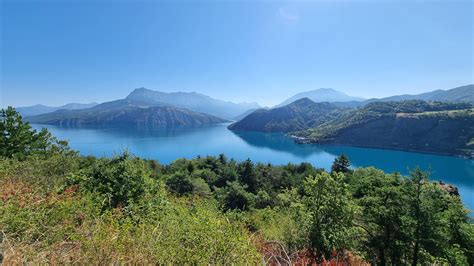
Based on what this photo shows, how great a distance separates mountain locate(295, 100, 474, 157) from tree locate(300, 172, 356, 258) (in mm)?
114583

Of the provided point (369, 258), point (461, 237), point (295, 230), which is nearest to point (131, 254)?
point (295, 230)

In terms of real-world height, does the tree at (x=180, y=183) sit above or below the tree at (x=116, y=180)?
below

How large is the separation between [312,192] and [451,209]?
1133 cm

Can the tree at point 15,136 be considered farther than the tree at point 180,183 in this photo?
No

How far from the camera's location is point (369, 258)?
13.8 metres

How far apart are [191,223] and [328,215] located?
662 cm

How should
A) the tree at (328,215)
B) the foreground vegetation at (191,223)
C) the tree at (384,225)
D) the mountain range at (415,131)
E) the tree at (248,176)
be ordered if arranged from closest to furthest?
the foreground vegetation at (191,223) → the tree at (328,215) → the tree at (384,225) → the tree at (248,176) → the mountain range at (415,131)

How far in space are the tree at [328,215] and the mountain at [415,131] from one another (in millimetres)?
114583

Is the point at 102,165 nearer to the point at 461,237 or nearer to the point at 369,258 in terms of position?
the point at 369,258

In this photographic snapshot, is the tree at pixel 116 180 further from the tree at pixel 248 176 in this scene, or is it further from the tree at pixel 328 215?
the tree at pixel 248 176

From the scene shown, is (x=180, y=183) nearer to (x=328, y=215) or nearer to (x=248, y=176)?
(x=248, y=176)

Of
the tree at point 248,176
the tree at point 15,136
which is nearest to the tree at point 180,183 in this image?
the tree at point 248,176

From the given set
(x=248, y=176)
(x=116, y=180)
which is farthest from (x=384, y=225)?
(x=248, y=176)

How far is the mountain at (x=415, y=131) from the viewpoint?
104m
